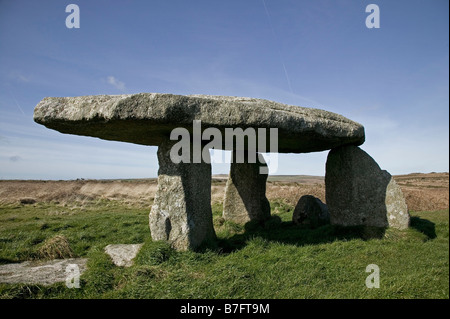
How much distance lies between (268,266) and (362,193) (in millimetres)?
3880

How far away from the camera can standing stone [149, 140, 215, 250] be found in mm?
6203

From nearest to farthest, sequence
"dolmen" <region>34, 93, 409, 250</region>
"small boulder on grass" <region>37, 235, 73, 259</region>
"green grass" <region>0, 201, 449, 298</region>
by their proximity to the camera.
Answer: "green grass" <region>0, 201, 449, 298</region> → "dolmen" <region>34, 93, 409, 250</region> → "small boulder on grass" <region>37, 235, 73, 259</region>

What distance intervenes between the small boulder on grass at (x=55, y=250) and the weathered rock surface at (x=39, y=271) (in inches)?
10.2

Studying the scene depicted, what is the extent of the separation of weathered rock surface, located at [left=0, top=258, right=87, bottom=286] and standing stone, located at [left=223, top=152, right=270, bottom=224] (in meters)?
4.88

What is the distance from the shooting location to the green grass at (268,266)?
14.3ft

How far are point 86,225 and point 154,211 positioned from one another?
5.03 meters

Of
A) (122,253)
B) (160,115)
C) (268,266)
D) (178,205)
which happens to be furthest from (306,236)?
(160,115)

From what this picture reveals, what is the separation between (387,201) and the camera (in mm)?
7457

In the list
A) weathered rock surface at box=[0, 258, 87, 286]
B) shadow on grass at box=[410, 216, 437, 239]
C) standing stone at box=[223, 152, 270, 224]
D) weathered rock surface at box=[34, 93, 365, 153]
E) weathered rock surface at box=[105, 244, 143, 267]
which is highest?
weathered rock surface at box=[34, 93, 365, 153]

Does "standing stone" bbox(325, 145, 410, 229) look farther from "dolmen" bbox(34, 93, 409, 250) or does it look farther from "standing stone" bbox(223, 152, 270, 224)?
"standing stone" bbox(223, 152, 270, 224)

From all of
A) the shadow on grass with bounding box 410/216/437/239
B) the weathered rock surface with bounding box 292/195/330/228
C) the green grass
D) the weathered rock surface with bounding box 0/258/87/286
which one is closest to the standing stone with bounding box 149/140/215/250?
the green grass

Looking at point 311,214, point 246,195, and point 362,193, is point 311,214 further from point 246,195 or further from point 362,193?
point 246,195

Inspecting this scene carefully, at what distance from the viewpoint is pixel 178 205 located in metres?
6.27

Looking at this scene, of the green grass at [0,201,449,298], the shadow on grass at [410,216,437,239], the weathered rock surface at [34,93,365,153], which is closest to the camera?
the green grass at [0,201,449,298]
